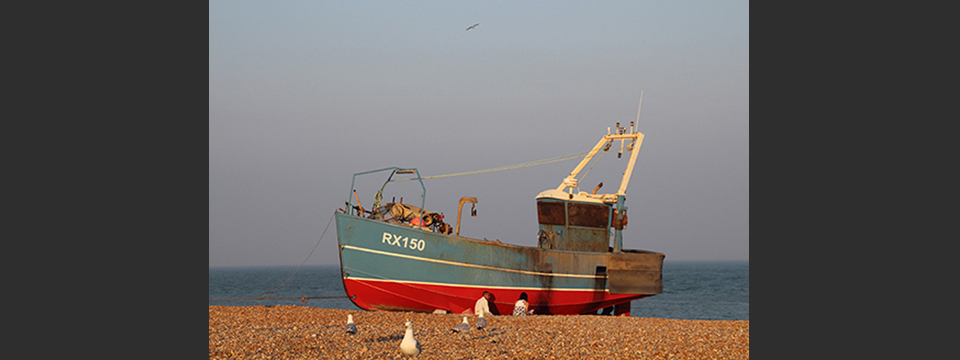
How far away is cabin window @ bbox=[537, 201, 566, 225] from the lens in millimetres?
23953

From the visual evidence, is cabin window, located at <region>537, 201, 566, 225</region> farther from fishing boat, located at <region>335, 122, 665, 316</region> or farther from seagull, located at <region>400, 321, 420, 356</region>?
seagull, located at <region>400, 321, 420, 356</region>

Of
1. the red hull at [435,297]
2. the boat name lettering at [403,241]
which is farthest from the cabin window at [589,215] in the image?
the boat name lettering at [403,241]

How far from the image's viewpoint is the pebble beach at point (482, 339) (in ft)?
39.5

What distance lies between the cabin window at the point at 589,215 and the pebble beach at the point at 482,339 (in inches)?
246

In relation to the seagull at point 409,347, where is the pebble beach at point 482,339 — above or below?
below

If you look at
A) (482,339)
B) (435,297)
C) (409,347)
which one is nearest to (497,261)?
(435,297)

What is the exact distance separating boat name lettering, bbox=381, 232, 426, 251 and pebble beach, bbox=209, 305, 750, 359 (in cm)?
344

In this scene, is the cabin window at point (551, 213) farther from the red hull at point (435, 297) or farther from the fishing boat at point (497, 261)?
the red hull at point (435, 297)

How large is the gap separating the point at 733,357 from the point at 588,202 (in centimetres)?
1187

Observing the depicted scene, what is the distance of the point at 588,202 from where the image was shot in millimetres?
23938

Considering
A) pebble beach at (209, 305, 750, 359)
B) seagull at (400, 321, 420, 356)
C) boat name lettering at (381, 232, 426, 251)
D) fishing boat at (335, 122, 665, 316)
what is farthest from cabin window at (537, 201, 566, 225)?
seagull at (400, 321, 420, 356)

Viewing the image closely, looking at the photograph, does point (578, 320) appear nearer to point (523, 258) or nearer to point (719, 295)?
point (523, 258)

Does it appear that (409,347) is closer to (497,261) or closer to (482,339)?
(482,339)
